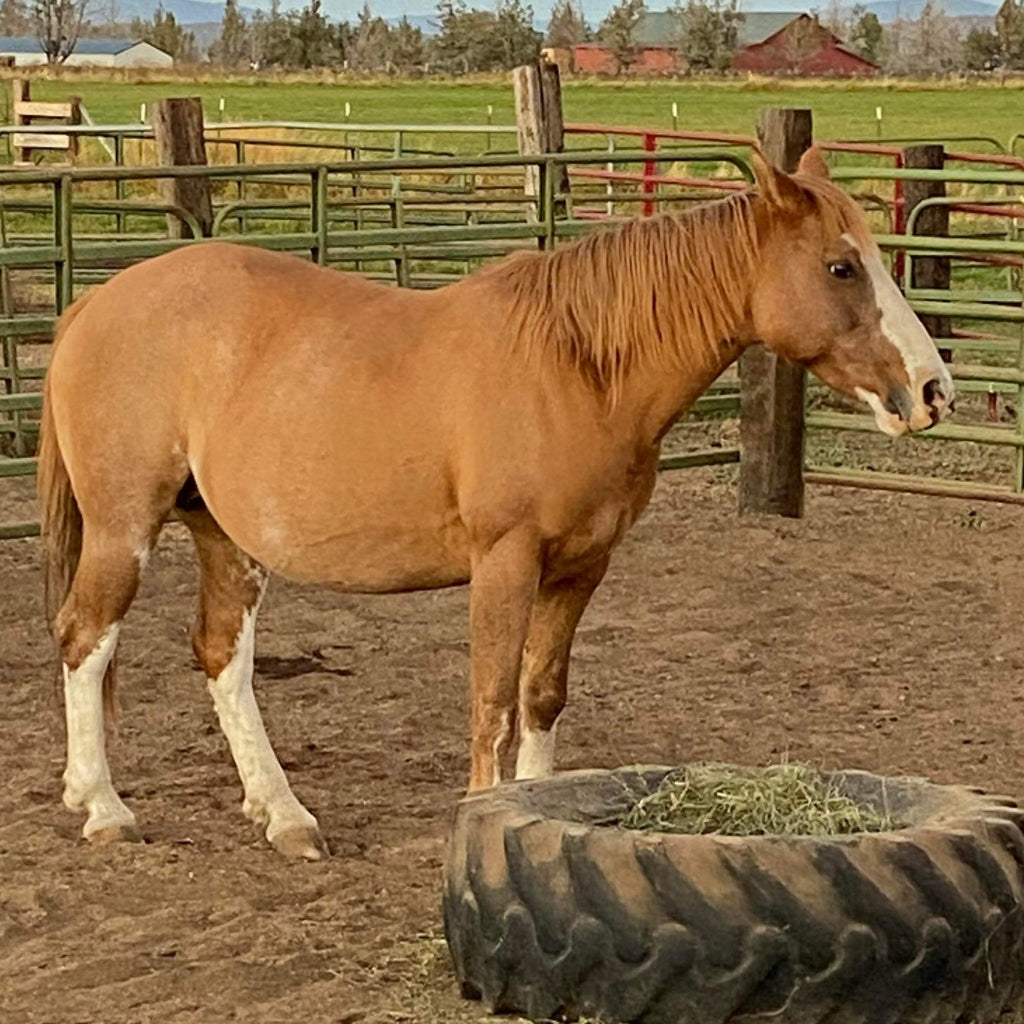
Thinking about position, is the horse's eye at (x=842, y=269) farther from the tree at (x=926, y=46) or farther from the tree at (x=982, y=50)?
the tree at (x=926, y=46)

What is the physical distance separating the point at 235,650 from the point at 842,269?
1.67m

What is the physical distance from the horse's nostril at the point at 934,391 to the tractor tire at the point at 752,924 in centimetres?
108

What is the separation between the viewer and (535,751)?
15.0ft

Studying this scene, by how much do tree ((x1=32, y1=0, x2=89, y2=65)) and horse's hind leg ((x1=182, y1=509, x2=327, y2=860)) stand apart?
7901 centimetres

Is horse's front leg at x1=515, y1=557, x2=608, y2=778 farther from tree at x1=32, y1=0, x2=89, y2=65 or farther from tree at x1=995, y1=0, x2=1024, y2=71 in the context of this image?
tree at x1=32, y1=0, x2=89, y2=65

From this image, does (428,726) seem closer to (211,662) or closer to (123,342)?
(211,662)

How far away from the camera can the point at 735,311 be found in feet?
14.3

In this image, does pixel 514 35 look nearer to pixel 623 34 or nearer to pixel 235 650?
pixel 623 34

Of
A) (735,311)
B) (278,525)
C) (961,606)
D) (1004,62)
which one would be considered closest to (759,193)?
(735,311)

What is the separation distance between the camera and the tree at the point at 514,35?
7650cm

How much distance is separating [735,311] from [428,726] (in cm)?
173

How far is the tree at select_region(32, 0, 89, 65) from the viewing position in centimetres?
8369

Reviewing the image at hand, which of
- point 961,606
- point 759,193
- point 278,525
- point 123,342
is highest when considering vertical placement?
point 759,193

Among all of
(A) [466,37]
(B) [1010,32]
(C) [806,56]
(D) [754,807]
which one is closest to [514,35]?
(A) [466,37]
